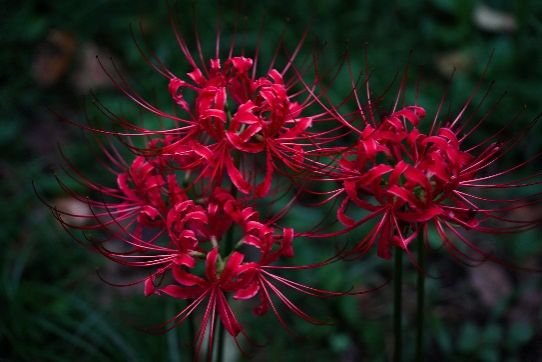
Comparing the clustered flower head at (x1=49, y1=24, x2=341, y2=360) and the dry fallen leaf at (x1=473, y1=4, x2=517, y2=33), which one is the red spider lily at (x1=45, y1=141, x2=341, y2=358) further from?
the dry fallen leaf at (x1=473, y1=4, x2=517, y2=33)

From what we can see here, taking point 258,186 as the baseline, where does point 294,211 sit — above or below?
above

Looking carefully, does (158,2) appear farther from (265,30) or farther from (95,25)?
(265,30)

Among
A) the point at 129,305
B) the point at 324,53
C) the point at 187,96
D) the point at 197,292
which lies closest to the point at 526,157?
the point at 324,53

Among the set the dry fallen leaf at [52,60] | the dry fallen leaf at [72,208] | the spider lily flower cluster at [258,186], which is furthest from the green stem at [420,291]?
the dry fallen leaf at [52,60]

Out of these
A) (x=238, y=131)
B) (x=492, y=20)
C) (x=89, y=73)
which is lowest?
(x=238, y=131)

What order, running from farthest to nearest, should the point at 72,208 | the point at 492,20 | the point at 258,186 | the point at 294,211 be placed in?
the point at 492,20
the point at 72,208
the point at 294,211
the point at 258,186

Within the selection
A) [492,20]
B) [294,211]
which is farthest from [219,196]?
[492,20]

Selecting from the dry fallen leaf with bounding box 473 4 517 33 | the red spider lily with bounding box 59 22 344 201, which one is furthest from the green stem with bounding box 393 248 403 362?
the dry fallen leaf with bounding box 473 4 517 33

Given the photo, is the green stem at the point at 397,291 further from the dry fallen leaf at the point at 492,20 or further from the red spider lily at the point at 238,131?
the dry fallen leaf at the point at 492,20

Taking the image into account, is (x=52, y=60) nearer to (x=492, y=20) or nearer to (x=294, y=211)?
(x=294, y=211)
